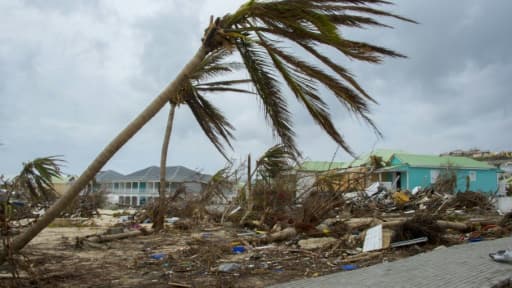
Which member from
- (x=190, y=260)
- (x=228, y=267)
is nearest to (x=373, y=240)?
(x=228, y=267)

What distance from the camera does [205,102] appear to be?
7.79 m

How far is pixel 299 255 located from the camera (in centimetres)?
717

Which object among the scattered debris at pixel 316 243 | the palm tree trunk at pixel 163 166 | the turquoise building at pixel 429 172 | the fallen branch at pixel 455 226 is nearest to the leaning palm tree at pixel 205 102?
the palm tree trunk at pixel 163 166

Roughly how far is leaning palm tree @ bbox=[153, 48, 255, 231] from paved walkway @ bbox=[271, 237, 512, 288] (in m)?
2.90

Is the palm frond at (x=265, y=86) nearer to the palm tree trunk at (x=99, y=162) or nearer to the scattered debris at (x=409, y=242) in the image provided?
the palm tree trunk at (x=99, y=162)

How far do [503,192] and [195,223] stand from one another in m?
22.9

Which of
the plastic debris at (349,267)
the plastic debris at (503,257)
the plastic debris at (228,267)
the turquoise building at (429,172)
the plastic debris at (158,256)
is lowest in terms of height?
the plastic debris at (158,256)

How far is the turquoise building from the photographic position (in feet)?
95.2

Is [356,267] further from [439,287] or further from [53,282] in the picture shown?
[53,282]

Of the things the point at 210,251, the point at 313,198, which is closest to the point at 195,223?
the point at 313,198

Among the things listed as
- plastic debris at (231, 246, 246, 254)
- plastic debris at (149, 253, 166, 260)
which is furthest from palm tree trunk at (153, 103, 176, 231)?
plastic debris at (149, 253, 166, 260)

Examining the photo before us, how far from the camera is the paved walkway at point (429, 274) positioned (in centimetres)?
464

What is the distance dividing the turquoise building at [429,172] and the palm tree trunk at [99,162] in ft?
83.2

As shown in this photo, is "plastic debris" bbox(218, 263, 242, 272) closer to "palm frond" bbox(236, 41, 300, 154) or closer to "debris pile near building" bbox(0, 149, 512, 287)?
"debris pile near building" bbox(0, 149, 512, 287)
